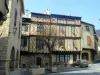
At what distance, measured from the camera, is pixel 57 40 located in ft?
113

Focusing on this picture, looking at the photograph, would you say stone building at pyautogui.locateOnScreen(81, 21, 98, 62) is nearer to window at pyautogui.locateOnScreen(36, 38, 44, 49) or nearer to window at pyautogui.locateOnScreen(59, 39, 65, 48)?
window at pyautogui.locateOnScreen(59, 39, 65, 48)

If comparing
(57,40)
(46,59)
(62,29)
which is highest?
(62,29)

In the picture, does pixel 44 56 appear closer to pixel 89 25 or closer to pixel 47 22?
pixel 47 22

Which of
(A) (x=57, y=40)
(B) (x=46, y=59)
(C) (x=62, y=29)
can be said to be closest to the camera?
(A) (x=57, y=40)

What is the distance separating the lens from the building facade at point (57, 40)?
35000 mm

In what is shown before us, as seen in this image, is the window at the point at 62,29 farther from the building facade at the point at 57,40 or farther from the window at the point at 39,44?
the window at the point at 39,44

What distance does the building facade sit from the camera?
115 ft

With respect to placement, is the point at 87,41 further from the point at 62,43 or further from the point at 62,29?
the point at 62,29

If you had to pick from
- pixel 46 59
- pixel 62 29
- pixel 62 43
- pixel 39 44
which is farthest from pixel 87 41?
pixel 39 44

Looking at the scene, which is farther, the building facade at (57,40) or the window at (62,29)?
the window at (62,29)

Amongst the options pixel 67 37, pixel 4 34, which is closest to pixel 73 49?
pixel 67 37

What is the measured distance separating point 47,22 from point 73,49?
700 cm

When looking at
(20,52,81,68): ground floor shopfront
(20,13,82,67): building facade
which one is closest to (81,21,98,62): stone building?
(20,13,82,67): building facade

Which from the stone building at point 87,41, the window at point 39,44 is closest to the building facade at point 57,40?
the window at point 39,44
